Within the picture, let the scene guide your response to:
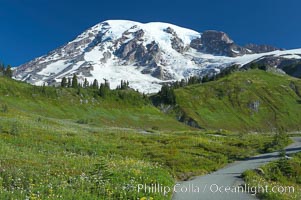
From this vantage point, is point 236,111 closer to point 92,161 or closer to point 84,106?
point 84,106

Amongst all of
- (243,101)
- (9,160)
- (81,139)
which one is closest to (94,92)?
(243,101)

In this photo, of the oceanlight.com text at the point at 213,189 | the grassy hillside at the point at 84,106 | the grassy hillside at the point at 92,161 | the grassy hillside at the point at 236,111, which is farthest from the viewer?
the grassy hillside at the point at 236,111

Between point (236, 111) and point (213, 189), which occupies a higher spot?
point (236, 111)

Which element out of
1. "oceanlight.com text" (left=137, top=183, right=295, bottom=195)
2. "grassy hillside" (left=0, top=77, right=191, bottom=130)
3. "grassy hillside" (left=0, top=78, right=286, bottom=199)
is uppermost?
"grassy hillside" (left=0, top=77, right=191, bottom=130)

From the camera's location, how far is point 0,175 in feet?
59.9

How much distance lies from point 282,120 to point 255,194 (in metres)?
168

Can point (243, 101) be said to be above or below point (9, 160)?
above

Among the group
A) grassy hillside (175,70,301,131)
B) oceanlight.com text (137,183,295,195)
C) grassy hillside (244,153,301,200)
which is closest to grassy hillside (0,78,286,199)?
oceanlight.com text (137,183,295,195)

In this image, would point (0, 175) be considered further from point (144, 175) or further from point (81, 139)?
point (81, 139)

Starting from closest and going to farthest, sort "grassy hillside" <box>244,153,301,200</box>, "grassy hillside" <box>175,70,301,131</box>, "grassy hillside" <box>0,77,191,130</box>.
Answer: "grassy hillside" <box>244,153,301,200</box>, "grassy hillside" <box>0,77,191,130</box>, "grassy hillside" <box>175,70,301,131</box>

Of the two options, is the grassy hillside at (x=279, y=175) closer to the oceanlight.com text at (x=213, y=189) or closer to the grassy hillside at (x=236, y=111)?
the oceanlight.com text at (x=213, y=189)

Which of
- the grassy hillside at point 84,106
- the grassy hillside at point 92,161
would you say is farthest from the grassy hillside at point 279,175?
the grassy hillside at point 84,106

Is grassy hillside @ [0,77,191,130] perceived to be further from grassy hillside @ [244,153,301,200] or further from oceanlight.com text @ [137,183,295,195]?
oceanlight.com text @ [137,183,295,195]

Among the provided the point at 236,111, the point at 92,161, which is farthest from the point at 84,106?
the point at 92,161
